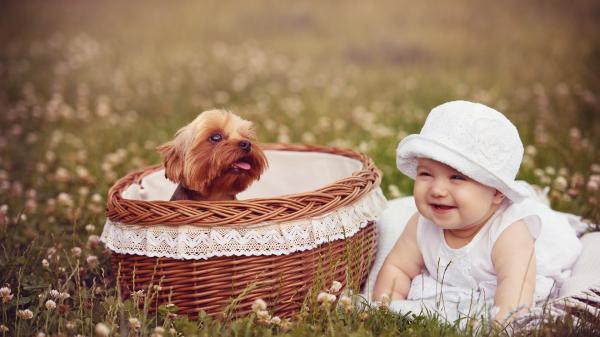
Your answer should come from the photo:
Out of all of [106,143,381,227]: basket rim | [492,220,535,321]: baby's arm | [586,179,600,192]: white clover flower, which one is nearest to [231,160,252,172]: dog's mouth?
[106,143,381,227]: basket rim

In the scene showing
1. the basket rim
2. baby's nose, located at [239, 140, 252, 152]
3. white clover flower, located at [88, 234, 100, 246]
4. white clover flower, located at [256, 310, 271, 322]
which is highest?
baby's nose, located at [239, 140, 252, 152]

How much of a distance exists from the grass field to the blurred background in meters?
0.03

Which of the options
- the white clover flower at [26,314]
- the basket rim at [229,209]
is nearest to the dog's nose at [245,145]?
the basket rim at [229,209]

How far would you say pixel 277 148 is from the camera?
4.52 metres

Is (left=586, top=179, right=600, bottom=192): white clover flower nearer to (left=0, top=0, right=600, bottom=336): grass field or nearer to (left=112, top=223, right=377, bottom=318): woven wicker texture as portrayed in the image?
(left=0, top=0, right=600, bottom=336): grass field

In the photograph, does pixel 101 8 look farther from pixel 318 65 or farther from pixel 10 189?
pixel 10 189

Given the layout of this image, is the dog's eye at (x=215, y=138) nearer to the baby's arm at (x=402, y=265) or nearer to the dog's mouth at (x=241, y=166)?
the dog's mouth at (x=241, y=166)

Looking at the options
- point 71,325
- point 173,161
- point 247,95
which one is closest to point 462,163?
point 173,161

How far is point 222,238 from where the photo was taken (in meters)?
2.93

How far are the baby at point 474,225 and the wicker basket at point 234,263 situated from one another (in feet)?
1.33

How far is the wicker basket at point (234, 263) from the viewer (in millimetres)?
2926

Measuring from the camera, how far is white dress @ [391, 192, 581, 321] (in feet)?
10.6

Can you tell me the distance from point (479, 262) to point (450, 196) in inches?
16.6

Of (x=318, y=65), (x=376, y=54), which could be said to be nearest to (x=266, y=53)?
(x=318, y=65)
